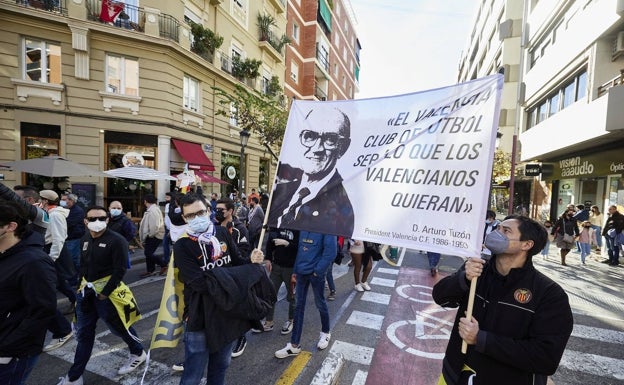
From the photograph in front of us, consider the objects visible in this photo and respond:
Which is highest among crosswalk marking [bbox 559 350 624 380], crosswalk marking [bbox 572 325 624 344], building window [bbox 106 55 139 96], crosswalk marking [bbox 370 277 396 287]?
building window [bbox 106 55 139 96]

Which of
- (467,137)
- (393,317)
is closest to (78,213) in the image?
(393,317)

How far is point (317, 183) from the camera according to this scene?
2.88 meters

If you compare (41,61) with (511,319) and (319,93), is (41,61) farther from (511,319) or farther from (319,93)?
(319,93)

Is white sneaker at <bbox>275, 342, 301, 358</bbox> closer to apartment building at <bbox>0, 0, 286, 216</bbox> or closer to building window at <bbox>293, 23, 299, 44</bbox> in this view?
apartment building at <bbox>0, 0, 286, 216</bbox>

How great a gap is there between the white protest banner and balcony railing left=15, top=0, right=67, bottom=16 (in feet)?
48.9

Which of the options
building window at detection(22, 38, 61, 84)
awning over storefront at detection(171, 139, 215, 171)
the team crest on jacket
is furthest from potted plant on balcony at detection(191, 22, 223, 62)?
the team crest on jacket

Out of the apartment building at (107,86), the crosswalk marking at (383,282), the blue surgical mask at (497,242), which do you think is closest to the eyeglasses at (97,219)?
the blue surgical mask at (497,242)

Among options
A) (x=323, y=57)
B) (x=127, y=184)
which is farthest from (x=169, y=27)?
(x=323, y=57)

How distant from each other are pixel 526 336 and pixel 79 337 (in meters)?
4.09

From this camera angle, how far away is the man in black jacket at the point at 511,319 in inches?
70.1

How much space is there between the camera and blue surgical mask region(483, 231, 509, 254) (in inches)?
79.1

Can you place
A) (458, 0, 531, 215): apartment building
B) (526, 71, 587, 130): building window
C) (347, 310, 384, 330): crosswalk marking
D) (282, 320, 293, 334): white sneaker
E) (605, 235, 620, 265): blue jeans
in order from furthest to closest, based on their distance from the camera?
1. (458, 0, 531, 215): apartment building
2. (526, 71, 587, 130): building window
3. (605, 235, 620, 265): blue jeans
4. (347, 310, 384, 330): crosswalk marking
5. (282, 320, 293, 334): white sneaker

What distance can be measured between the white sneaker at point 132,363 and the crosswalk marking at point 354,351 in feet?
7.50

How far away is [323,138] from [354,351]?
9.31 feet
